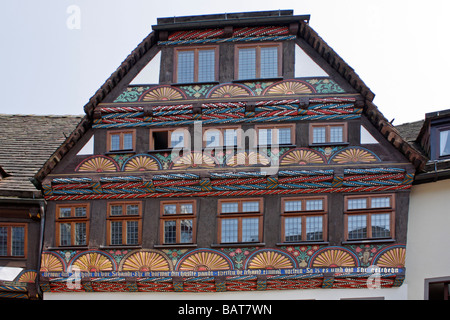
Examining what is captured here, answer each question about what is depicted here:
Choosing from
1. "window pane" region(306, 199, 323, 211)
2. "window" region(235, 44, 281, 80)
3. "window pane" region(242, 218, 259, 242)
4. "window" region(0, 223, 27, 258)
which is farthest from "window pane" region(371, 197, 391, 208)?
"window" region(0, 223, 27, 258)

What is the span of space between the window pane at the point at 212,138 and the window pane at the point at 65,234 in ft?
13.9

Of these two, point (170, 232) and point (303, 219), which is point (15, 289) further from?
point (303, 219)

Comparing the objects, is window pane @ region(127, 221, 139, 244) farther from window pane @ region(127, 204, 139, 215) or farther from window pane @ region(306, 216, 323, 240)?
window pane @ region(306, 216, 323, 240)

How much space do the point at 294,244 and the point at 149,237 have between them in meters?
3.69

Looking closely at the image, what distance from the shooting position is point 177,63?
2386cm

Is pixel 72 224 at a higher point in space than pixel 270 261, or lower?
higher

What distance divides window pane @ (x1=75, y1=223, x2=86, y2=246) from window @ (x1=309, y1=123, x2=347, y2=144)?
6.29m

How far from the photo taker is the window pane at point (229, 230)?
2222 cm

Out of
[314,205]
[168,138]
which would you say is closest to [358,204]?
[314,205]

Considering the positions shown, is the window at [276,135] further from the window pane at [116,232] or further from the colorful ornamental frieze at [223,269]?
the window pane at [116,232]

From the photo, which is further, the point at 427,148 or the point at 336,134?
the point at 427,148

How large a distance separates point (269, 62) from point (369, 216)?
494cm

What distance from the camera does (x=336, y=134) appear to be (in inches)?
893
